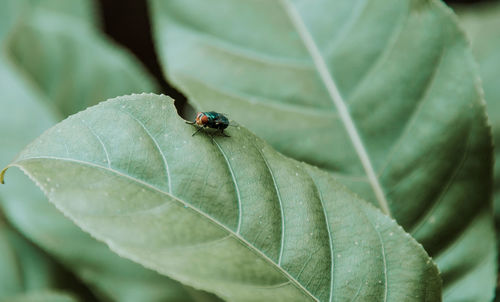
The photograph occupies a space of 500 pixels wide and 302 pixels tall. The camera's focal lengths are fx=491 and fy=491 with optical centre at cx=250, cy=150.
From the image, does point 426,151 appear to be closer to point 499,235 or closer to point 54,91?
point 499,235

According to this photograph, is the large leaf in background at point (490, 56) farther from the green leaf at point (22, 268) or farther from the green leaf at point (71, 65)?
the green leaf at point (22, 268)

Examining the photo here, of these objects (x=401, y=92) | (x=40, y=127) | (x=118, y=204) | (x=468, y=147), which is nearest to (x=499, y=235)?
(x=468, y=147)

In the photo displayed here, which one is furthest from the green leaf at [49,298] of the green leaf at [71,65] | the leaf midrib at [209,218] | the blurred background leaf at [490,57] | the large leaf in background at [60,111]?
the blurred background leaf at [490,57]

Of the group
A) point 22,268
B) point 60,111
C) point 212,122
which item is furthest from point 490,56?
point 22,268

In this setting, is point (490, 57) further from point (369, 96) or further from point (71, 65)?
point (71, 65)

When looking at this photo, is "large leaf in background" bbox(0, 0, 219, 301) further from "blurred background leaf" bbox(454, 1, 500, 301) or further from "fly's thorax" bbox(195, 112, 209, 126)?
"blurred background leaf" bbox(454, 1, 500, 301)

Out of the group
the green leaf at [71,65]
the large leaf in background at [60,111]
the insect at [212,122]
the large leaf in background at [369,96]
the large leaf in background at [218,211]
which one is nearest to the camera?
the large leaf in background at [218,211]
